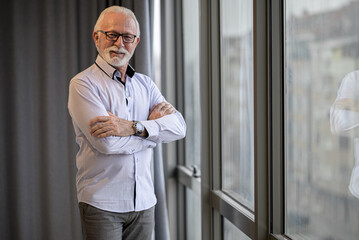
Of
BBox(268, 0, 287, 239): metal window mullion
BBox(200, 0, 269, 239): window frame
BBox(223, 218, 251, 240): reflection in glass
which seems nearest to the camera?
BBox(268, 0, 287, 239): metal window mullion

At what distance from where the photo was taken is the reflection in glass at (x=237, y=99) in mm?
1989

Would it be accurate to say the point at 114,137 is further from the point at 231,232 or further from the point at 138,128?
the point at 231,232

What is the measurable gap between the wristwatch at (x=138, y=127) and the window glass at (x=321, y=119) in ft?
1.97

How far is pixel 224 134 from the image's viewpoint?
7.75 feet

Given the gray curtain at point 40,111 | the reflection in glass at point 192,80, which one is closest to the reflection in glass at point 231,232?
the reflection in glass at point 192,80

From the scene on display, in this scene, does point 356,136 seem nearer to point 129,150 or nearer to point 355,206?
point 355,206

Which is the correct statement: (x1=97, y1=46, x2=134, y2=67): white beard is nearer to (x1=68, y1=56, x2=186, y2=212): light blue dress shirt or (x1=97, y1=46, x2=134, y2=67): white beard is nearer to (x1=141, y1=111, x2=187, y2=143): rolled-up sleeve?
(x1=68, y1=56, x2=186, y2=212): light blue dress shirt

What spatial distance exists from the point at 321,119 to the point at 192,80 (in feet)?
5.00

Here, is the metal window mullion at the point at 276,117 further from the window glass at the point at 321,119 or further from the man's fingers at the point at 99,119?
the man's fingers at the point at 99,119

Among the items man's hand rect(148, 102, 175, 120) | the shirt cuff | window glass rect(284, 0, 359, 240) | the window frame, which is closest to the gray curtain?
the window frame

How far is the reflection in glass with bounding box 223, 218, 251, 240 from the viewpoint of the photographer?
2.14m

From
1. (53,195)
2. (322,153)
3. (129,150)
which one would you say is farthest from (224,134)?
(53,195)

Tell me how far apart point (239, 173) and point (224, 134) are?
0.28m

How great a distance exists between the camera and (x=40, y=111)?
3045 millimetres
